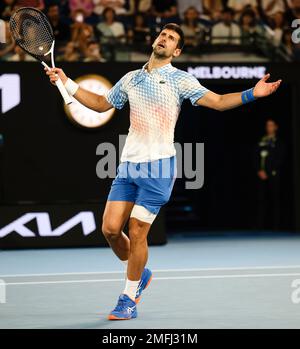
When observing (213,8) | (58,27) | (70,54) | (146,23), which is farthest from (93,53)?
(213,8)

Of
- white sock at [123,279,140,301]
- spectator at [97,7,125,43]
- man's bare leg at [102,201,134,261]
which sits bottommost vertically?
white sock at [123,279,140,301]

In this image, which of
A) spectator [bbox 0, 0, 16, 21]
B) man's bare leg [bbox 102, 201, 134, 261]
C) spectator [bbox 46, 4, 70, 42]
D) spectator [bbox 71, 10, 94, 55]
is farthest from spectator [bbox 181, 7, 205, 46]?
man's bare leg [bbox 102, 201, 134, 261]

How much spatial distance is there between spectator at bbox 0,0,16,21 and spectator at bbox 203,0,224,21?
10.9 ft

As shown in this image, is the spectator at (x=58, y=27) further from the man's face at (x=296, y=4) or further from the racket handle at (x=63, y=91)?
the racket handle at (x=63, y=91)

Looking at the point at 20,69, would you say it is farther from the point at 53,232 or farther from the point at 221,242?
the point at 221,242

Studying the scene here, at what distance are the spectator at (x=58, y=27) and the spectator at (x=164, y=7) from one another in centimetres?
165

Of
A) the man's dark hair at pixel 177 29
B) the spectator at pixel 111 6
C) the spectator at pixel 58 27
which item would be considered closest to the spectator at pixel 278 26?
the spectator at pixel 111 6

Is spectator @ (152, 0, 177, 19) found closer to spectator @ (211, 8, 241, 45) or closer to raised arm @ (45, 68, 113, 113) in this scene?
spectator @ (211, 8, 241, 45)

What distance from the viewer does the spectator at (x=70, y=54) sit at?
13859 millimetres

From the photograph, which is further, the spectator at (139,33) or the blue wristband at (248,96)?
the spectator at (139,33)

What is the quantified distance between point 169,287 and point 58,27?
22.1 ft

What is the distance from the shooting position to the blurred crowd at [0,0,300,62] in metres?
13.9

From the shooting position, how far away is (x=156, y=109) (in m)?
6.53

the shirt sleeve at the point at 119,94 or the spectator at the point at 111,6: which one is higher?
the spectator at the point at 111,6
